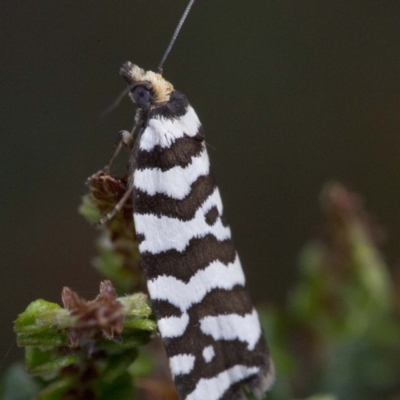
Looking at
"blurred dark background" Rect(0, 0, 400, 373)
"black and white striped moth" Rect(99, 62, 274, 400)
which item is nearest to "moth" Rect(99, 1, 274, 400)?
"black and white striped moth" Rect(99, 62, 274, 400)

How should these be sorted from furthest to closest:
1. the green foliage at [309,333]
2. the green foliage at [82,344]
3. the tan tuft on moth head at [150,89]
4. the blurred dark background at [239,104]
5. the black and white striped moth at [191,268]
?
the blurred dark background at [239,104] < the tan tuft on moth head at [150,89] < the black and white striped moth at [191,268] < the green foliage at [309,333] < the green foliage at [82,344]

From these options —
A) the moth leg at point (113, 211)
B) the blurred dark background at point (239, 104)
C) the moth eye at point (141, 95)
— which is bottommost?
the moth leg at point (113, 211)

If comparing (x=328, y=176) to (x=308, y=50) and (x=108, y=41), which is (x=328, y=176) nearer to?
(x=308, y=50)

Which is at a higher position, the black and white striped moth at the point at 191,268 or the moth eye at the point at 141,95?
the moth eye at the point at 141,95

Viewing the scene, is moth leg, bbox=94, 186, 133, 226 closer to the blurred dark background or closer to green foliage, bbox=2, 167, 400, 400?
green foliage, bbox=2, 167, 400, 400

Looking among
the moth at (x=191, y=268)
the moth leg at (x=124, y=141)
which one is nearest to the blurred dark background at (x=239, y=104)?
the moth leg at (x=124, y=141)

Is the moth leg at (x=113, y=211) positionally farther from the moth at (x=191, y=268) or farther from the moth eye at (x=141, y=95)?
the moth eye at (x=141, y=95)

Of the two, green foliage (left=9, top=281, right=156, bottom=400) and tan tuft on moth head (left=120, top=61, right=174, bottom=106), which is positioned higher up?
tan tuft on moth head (left=120, top=61, right=174, bottom=106)
